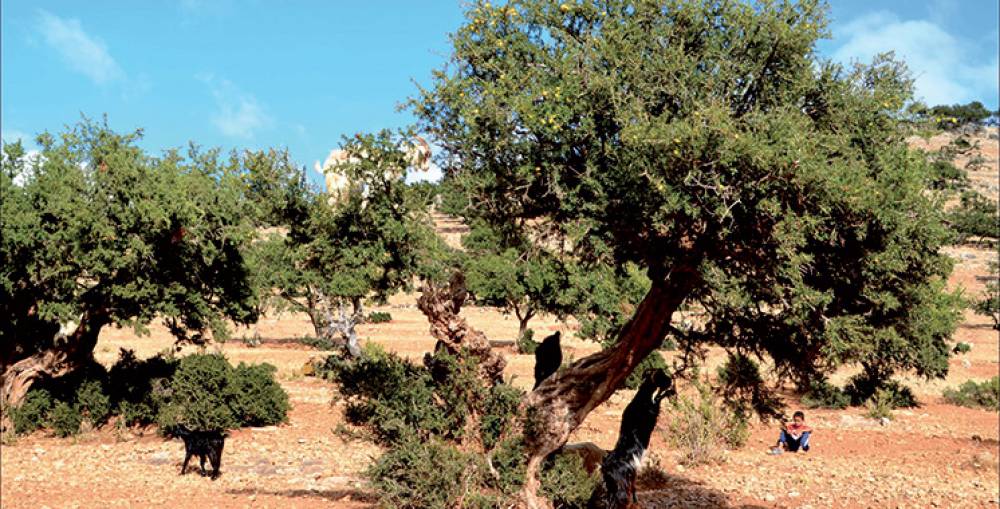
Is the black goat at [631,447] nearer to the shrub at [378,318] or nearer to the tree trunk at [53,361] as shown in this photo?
the tree trunk at [53,361]

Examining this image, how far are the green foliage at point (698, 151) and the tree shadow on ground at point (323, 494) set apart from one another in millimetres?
4912

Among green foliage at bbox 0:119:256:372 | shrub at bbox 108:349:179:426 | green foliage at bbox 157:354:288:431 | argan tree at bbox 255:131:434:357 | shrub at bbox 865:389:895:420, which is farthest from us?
shrub at bbox 865:389:895:420

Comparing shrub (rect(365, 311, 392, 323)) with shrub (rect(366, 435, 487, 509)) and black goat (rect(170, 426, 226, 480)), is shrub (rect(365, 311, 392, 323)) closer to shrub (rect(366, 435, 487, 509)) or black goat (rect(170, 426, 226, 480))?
black goat (rect(170, 426, 226, 480))

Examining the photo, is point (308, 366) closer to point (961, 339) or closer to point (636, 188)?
point (636, 188)

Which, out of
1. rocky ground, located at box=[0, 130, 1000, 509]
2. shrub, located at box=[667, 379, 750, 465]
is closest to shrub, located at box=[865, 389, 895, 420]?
rocky ground, located at box=[0, 130, 1000, 509]

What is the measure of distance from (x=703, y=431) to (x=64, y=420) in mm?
14377

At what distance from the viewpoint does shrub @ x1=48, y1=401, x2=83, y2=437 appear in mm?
19000

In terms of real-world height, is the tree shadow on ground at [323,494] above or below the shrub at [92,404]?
below

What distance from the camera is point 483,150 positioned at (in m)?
10.1

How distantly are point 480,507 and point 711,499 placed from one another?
5358mm

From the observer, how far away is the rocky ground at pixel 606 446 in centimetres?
1350

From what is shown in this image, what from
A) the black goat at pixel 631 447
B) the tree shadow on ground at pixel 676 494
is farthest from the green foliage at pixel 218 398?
the black goat at pixel 631 447

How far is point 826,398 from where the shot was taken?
26312 mm

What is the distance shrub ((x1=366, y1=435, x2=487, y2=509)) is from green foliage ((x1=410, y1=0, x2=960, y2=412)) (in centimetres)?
298
